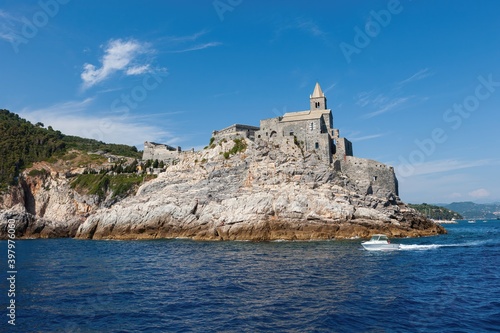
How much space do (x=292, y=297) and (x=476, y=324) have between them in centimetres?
903

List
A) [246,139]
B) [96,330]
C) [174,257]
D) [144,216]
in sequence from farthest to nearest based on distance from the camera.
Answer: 1. [246,139]
2. [144,216]
3. [174,257]
4. [96,330]

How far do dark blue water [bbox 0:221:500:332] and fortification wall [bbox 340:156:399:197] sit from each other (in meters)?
26.8

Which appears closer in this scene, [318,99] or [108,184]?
[318,99]

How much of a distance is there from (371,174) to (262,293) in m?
48.9

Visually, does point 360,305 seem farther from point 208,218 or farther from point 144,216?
point 144,216

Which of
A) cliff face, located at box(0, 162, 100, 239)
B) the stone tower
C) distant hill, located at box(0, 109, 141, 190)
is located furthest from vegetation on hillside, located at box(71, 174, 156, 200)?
the stone tower

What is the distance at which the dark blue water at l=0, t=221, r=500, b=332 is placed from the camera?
17.2 meters

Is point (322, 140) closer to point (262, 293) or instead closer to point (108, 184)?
point (262, 293)

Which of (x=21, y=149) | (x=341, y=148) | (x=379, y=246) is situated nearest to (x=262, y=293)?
(x=379, y=246)

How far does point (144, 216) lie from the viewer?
64.6m

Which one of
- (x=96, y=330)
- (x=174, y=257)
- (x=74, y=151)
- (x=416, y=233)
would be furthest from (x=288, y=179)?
(x=74, y=151)

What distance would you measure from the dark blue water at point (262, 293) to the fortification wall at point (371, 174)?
2676 cm

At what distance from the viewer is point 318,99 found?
255 feet

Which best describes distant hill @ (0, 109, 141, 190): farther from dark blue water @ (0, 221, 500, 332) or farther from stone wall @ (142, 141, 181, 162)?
dark blue water @ (0, 221, 500, 332)
